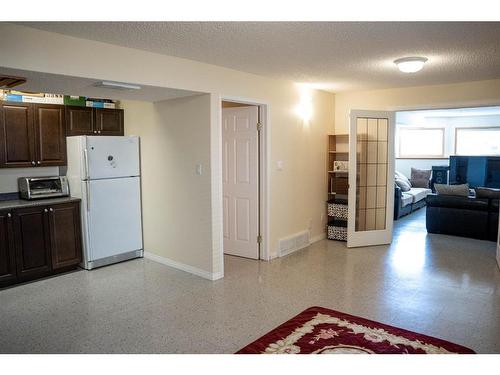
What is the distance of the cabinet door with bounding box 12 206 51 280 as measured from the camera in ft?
13.3

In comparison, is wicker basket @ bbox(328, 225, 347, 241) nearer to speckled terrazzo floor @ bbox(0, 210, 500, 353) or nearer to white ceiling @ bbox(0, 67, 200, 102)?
speckled terrazzo floor @ bbox(0, 210, 500, 353)

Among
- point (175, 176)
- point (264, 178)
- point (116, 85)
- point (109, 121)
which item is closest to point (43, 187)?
point (109, 121)

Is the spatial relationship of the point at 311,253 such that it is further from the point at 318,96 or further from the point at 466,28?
the point at 466,28

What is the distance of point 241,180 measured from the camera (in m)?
5.05

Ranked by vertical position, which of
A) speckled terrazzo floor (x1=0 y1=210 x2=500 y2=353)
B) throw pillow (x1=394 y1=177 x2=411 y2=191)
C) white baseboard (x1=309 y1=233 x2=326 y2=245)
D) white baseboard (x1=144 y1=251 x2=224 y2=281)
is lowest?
speckled terrazzo floor (x1=0 y1=210 x2=500 y2=353)

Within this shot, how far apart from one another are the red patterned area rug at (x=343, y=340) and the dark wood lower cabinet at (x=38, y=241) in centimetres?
278

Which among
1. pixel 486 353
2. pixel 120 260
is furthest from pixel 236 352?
pixel 120 260

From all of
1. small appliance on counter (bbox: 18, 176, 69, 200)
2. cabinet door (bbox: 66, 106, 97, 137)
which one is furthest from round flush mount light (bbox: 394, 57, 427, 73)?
small appliance on counter (bbox: 18, 176, 69, 200)

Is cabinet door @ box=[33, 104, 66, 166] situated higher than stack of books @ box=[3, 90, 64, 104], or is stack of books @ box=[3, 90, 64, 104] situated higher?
stack of books @ box=[3, 90, 64, 104]

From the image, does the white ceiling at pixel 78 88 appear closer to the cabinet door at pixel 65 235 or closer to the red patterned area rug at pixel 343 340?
the cabinet door at pixel 65 235

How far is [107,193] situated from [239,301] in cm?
225

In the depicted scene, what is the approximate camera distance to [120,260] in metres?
4.92

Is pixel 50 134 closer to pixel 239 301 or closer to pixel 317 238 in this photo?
pixel 239 301

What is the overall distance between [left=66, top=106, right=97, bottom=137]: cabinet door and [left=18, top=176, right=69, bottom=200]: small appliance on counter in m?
A: 0.61
